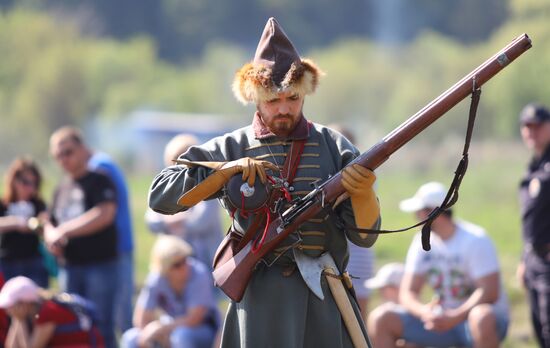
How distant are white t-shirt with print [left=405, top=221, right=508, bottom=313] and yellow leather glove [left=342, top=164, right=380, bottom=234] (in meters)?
3.21

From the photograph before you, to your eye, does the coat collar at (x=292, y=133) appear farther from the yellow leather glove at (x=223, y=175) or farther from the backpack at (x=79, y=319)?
the backpack at (x=79, y=319)

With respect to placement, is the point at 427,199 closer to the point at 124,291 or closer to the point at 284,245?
the point at 124,291

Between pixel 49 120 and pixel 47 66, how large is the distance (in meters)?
1.53

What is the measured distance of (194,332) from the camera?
8.50 metres

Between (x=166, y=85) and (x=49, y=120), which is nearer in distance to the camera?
(x=49, y=120)

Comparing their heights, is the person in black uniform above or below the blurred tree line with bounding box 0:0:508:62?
below

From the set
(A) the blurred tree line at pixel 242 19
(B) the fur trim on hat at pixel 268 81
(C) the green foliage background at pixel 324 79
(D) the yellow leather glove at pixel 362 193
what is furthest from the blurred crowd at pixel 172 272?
(A) the blurred tree line at pixel 242 19

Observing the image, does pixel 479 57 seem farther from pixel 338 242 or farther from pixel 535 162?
pixel 338 242

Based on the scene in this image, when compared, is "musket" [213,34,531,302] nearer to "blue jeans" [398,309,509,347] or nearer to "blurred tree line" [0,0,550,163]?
"blue jeans" [398,309,509,347]

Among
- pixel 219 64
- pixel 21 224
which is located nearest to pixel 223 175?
pixel 21 224

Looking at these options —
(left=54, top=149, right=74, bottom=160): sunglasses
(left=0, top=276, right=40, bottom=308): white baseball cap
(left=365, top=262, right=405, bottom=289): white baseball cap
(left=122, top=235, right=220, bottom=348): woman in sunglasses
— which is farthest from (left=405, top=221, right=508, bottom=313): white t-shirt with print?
(left=54, top=149, right=74, bottom=160): sunglasses

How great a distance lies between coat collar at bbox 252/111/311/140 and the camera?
514 centimetres

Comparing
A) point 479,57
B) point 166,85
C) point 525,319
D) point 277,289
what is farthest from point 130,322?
point 166,85

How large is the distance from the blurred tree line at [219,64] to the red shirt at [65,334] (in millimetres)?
14705
